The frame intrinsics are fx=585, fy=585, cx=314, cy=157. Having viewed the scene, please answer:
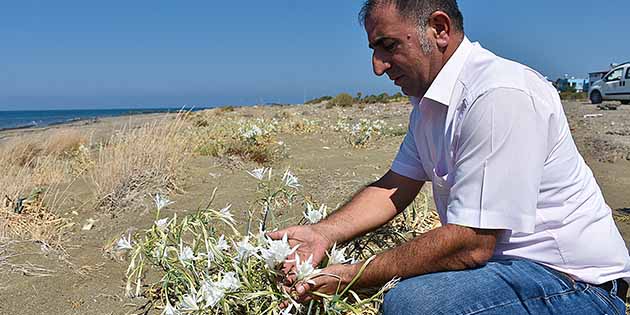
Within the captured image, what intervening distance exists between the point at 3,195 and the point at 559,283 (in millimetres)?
3595

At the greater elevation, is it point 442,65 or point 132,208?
point 442,65

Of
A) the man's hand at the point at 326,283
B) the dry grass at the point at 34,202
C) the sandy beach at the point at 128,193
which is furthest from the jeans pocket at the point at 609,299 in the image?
the dry grass at the point at 34,202

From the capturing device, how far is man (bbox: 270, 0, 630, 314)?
5.01 feet

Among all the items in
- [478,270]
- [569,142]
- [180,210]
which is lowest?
[180,210]

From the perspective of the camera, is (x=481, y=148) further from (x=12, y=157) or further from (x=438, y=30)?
(x=12, y=157)

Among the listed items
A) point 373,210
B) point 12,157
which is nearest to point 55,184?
point 12,157

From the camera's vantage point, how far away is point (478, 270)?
1.66 meters

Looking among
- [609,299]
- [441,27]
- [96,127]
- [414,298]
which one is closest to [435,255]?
[414,298]

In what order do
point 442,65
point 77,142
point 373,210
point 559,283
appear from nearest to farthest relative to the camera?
point 559,283, point 442,65, point 373,210, point 77,142

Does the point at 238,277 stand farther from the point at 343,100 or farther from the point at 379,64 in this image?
the point at 343,100

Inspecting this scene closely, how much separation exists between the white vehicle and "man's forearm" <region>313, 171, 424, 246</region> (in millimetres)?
20105

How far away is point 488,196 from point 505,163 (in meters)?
0.10

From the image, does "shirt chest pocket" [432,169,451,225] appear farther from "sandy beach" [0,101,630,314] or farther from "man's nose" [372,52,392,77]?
"sandy beach" [0,101,630,314]

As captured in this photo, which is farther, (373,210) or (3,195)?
(3,195)
